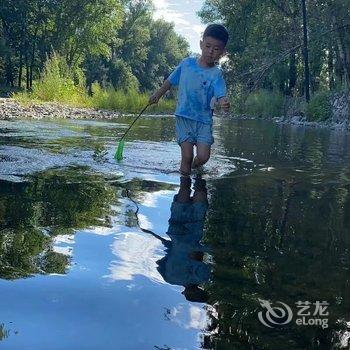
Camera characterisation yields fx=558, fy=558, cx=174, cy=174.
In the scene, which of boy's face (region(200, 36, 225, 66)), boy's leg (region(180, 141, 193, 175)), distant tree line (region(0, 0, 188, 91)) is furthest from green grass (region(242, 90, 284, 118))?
boy's leg (region(180, 141, 193, 175))

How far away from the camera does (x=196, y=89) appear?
19.4 ft

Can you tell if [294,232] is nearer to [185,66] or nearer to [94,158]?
[185,66]

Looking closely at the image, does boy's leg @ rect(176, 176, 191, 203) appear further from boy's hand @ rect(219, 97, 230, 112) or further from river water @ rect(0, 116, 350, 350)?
boy's hand @ rect(219, 97, 230, 112)

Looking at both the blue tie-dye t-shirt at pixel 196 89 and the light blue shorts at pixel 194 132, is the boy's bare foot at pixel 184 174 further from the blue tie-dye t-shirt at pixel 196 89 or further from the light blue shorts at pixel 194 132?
the blue tie-dye t-shirt at pixel 196 89

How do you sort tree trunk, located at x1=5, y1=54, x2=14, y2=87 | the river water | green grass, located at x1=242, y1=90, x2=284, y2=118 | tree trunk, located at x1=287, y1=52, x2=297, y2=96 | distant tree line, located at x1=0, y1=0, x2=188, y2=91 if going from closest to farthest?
the river water → green grass, located at x1=242, y1=90, x2=284, y2=118 → tree trunk, located at x1=287, y1=52, x2=297, y2=96 → distant tree line, located at x1=0, y1=0, x2=188, y2=91 → tree trunk, located at x1=5, y1=54, x2=14, y2=87

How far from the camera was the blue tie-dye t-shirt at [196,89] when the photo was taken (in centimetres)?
587

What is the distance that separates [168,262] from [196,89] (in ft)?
11.6

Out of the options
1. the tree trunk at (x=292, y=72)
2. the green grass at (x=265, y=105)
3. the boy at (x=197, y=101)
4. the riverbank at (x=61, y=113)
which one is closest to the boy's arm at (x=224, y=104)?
the boy at (x=197, y=101)

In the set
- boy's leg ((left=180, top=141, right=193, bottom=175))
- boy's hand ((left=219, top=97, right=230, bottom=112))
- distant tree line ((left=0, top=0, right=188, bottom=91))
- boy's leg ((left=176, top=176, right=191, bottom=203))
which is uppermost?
distant tree line ((left=0, top=0, right=188, bottom=91))

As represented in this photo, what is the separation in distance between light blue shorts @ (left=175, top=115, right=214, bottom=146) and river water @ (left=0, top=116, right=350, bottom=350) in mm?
607

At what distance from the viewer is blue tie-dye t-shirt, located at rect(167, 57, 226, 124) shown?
5.87 meters

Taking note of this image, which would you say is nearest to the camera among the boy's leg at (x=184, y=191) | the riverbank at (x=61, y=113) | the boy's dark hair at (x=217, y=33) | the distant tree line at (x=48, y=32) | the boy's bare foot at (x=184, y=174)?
the boy's leg at (x=184, y=191)

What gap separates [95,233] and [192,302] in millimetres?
1123

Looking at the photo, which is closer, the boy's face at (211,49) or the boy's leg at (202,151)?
the boy's face at (211,49)
